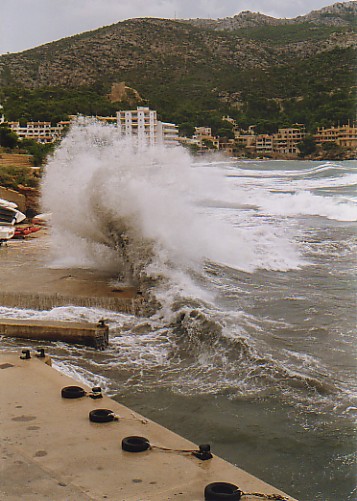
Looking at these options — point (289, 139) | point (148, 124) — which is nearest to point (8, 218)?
point (148, 124)

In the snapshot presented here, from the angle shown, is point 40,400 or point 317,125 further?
point 317,125

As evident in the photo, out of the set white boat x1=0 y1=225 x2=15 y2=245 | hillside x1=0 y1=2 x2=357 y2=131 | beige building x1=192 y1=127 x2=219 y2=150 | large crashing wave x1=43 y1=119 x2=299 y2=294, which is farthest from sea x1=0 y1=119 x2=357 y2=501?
beige building x1=192 y1=127 x2=219 y2=150

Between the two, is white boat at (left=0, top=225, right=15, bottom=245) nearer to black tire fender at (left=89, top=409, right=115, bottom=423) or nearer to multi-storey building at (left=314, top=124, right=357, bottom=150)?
black tire fender at (left=89, top=409, right=115, bottom=423)

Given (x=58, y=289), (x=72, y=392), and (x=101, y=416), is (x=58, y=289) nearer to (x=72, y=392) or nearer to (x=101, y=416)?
(x=72, y=392)

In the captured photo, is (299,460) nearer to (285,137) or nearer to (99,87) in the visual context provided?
(285,137)

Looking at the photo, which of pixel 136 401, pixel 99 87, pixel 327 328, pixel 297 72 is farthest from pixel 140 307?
pixel 297 72

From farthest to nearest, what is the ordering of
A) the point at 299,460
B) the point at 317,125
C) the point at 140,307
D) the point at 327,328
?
the point at 317,125, the point at 140,307, the point at 327,328, the point at 299,460

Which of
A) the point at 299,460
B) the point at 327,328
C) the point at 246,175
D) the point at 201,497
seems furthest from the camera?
the point at 246,175

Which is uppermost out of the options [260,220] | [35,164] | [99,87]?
[99,87]
